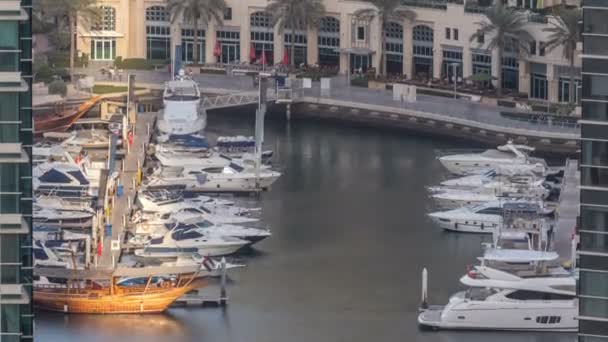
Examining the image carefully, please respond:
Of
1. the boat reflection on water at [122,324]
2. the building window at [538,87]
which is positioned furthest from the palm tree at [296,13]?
the boat reflection on water at [122,324]

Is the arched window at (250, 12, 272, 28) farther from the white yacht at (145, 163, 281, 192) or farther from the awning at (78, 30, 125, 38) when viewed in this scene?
the white yacht at (145, 163, 281, 192)

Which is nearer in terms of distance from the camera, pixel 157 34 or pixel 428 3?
pixel 428 3

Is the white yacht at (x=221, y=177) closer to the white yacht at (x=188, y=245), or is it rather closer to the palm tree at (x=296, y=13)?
the white yacht at (x=188, y=245)

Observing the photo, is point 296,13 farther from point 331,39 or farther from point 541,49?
point 541,49

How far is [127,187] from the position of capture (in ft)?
238

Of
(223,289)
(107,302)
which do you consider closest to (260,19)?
(223,289)

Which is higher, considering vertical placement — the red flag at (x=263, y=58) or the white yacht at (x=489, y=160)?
the red flag at (x=263, y=58)

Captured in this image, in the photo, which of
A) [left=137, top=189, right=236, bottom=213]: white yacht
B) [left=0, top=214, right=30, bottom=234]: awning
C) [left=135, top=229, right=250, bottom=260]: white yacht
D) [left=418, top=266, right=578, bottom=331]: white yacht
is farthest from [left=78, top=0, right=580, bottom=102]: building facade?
[left=0, top=214, right=30, bottom=234]: awning

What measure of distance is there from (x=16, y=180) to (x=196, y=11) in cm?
6054

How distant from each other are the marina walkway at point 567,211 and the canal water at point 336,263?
220 cm

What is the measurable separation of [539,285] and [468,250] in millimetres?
9158

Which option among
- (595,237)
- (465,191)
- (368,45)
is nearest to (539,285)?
(465,191)

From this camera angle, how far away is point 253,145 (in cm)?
7906

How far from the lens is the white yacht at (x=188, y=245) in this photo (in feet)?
206
